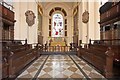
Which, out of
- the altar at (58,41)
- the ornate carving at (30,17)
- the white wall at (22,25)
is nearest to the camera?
the white wall at (22,25)

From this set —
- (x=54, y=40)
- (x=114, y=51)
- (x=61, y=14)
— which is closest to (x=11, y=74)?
(x=114, y=51)

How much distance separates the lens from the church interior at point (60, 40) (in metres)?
4.56

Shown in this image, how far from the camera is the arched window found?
19781 mm

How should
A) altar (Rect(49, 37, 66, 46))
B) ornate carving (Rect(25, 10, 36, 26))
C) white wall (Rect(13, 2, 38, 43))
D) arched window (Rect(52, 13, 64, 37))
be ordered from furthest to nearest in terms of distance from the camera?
1. arched window (Rect(52, 13, 64, 37))
2. altar (Rect(49, 37, 66, 46))
3. ornate carving (Rect(25, 10, 36, 26))
4. white wall (Rect(13, 2, 38, 43))

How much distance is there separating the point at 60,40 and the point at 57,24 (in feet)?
6.97

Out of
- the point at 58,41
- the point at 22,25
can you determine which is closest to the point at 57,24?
the point at 58,41

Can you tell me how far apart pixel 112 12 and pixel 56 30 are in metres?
13.5

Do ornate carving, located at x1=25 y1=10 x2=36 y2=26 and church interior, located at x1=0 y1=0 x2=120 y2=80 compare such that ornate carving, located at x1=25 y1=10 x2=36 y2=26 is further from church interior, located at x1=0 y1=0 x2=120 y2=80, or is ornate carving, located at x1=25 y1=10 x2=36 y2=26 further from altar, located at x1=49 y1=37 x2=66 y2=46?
altar, located at x1=49 y1=37 x2=66 y2=46

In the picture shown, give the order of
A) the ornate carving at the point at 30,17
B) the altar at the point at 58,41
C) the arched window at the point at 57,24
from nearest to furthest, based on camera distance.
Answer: the ornate carving at the point at 30,17 → the altar at the point at 58,41 → the arched window at the point at 57,24

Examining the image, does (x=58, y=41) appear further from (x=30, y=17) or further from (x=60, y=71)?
(x=60, y=71)

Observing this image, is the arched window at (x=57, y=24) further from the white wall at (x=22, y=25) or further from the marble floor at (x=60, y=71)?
the marble floor at (x=60, y=71)

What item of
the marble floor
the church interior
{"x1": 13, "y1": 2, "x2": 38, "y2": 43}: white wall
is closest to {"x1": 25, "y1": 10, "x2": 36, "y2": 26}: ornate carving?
the church interior

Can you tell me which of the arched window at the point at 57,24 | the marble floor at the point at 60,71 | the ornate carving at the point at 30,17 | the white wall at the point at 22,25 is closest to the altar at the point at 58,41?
the arched window at the point at 57,24

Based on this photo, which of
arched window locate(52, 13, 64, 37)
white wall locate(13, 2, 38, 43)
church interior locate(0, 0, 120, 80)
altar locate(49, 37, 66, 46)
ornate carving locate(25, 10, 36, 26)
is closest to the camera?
church interior locate(0, 0, 120, 80)
